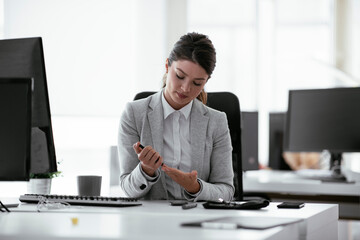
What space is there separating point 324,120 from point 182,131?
1.62m

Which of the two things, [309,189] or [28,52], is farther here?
[309,189]

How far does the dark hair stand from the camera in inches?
86.3

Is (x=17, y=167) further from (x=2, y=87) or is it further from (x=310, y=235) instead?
(x=310, y=235)

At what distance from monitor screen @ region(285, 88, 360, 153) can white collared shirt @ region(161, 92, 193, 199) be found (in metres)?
1.58

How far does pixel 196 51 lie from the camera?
219cm

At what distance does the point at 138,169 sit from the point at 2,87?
0.58m

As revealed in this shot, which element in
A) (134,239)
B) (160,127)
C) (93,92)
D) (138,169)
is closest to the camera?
(134,239)

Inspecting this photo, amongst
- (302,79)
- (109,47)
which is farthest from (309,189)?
(302,79)

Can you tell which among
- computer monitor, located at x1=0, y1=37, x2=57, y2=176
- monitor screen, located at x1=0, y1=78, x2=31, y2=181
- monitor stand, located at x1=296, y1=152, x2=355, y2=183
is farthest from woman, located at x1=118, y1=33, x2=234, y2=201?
monitor stand, located at x1=296, y1=152, x2=355, y2=183

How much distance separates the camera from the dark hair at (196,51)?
2191 mm

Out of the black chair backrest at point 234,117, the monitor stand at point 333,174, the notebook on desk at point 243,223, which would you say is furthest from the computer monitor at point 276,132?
the notebook on desk at point 243,223

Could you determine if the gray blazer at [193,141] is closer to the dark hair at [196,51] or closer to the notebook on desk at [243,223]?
the dark hair at [196,51]

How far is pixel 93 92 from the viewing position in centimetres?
434

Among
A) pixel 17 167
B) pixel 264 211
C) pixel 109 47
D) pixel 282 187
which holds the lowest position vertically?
pixel 282 187
